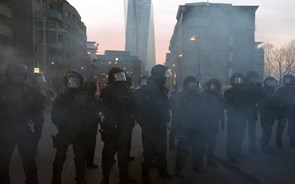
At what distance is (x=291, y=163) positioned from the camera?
6305 mm

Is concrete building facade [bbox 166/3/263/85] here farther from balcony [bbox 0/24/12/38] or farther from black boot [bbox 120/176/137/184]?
balcony [bbox 0/24/12/38]

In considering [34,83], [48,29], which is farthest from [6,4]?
[34,83]

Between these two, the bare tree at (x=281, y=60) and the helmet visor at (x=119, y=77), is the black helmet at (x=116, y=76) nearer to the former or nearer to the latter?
the helmet visor at (x=119, y=77)

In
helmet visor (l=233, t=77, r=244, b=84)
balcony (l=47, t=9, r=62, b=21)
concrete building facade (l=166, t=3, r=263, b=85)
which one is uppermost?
balcony (l=47, t=9, r=62, b=21)

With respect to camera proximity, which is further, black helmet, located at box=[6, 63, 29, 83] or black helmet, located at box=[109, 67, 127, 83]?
black helmet, located at box=[109, 67, 127, 83]

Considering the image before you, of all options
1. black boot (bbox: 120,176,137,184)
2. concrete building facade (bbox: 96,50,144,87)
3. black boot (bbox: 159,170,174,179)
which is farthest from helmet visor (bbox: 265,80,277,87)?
concrete building facade (bbox: 96,50,144,87)

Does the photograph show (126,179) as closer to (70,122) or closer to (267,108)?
(70,122)

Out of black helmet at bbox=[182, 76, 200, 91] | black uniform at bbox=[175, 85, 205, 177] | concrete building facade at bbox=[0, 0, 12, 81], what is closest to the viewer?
black uniform at bbox=[175, 85, 205, 177]

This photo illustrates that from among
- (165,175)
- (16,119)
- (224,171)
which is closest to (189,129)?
(165,175)

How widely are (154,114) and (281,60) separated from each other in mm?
55682

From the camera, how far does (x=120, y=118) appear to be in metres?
5.14

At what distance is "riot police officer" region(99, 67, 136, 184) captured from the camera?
5082mm

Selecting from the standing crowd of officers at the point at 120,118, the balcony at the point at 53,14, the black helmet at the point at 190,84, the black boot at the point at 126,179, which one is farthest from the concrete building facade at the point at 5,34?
the black boot at the point at 126,179

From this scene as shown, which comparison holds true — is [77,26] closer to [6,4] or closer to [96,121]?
[6,4]
